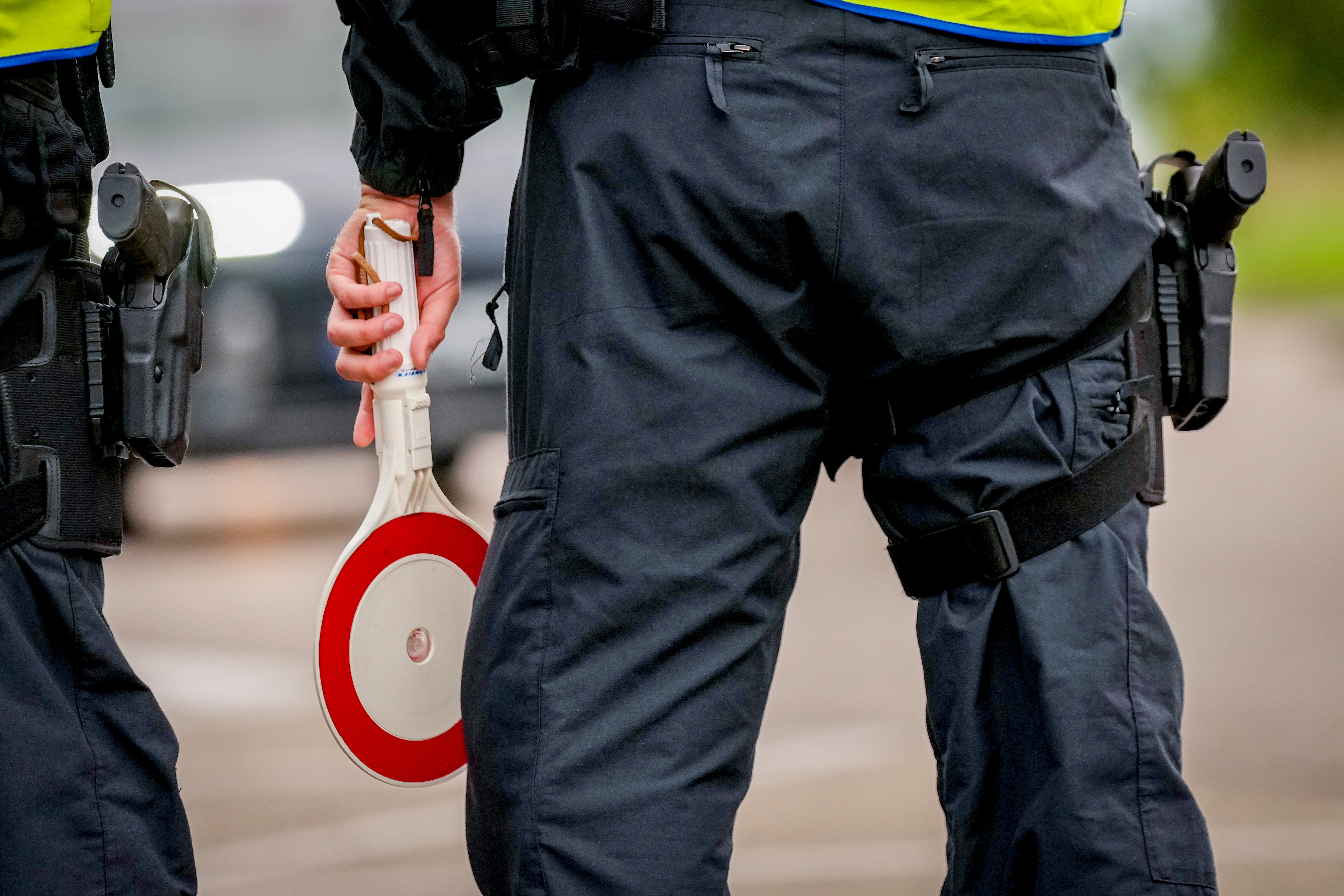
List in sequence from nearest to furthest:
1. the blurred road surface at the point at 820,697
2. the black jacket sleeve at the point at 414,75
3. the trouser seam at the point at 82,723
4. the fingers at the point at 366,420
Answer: the black jacket sleeve at the point at 414,75, the trouser seam at the point at 82,723, the fingers at the point at 366,420, the blurred road surface at the point at 820,697

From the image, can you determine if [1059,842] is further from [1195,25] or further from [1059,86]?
[1195,25]

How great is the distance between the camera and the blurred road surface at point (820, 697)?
8.34ft

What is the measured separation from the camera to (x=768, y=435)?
1244 mm

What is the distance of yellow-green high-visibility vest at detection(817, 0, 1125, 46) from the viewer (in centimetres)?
121

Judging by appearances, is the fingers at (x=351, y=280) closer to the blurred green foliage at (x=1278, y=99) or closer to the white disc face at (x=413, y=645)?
the white disc face at (x=413, y=645)

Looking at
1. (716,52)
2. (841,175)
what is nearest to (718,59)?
(716,52)

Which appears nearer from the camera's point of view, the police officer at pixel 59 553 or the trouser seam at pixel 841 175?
the trouser seam at pixel 841 175

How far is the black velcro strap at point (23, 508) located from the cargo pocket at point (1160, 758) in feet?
3.42

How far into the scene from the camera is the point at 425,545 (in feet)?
5.00

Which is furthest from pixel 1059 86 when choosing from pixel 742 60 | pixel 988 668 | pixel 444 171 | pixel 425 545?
pixel 425 545

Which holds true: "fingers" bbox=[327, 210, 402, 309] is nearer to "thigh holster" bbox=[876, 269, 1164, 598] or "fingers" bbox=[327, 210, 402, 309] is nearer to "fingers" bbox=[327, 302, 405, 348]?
"fingers" bbox=[327, 302, 405, 348]

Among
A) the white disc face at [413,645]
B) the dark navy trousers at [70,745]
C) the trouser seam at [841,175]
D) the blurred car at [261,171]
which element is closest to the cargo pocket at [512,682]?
the white disc face at [413,645]

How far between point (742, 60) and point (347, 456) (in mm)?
5932

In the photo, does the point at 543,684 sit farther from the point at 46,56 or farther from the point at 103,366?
the point at 46,56
